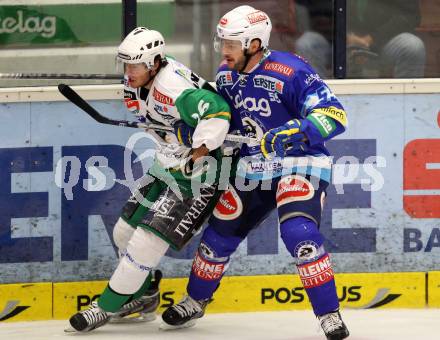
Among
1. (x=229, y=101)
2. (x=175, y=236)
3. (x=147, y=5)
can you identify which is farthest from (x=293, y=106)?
(x=147, y=5)

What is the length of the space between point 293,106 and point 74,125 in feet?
3.77

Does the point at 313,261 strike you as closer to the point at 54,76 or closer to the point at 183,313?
the point at 183,313

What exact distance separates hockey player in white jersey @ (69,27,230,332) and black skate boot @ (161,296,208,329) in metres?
0.19

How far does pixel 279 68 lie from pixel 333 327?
1.08 metres

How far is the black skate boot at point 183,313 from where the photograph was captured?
5969mm

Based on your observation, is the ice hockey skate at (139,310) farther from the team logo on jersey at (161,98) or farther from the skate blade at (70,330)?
the team logo on jersey at (161,98)

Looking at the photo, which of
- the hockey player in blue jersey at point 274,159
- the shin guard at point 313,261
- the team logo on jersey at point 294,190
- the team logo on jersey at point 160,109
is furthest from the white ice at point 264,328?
the team logo on jersey at point 160,109

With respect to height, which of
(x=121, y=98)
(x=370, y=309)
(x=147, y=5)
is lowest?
(x=370, y=309)

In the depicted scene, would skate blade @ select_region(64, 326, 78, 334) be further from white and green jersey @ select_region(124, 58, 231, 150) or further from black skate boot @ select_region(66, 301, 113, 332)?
white and green jersey @ select_region(124, 58, 231, 150)

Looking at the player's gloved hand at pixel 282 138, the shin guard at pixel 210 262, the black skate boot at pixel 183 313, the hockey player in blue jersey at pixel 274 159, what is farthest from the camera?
the black skate boot at pixel 183 313

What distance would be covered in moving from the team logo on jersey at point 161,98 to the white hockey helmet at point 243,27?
34cm

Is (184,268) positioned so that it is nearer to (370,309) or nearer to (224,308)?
(224,308)

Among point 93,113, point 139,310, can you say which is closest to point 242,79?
point 93,113

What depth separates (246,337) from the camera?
19.4 ft
